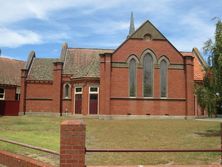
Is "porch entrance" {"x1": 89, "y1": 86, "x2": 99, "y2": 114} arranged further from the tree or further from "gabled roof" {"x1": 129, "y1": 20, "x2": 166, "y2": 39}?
the tree

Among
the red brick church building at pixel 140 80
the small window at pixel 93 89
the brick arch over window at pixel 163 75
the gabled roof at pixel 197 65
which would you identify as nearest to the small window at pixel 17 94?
the red brick church building at pixel 140 80

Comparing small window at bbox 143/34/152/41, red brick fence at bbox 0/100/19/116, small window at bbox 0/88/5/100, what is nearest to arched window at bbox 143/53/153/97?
small window at bbox 143/34/152/41

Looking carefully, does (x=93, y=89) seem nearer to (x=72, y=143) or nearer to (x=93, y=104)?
(x=93, y=104)

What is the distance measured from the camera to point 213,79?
72.8ft

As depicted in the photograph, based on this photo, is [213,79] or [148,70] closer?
[213,79]

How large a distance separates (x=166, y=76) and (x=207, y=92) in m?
19.7

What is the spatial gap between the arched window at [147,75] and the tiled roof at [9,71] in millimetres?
21810

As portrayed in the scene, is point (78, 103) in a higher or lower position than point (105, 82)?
lower

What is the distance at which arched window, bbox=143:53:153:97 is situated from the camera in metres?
41.5

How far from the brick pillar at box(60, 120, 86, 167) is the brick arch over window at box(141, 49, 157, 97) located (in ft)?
112

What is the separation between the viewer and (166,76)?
1657 inches

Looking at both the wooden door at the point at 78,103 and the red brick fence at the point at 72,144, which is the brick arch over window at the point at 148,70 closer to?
the wooden door at the point at 78,103

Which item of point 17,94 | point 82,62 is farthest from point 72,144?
point 17,94

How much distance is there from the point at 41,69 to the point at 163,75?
61.9 feet
